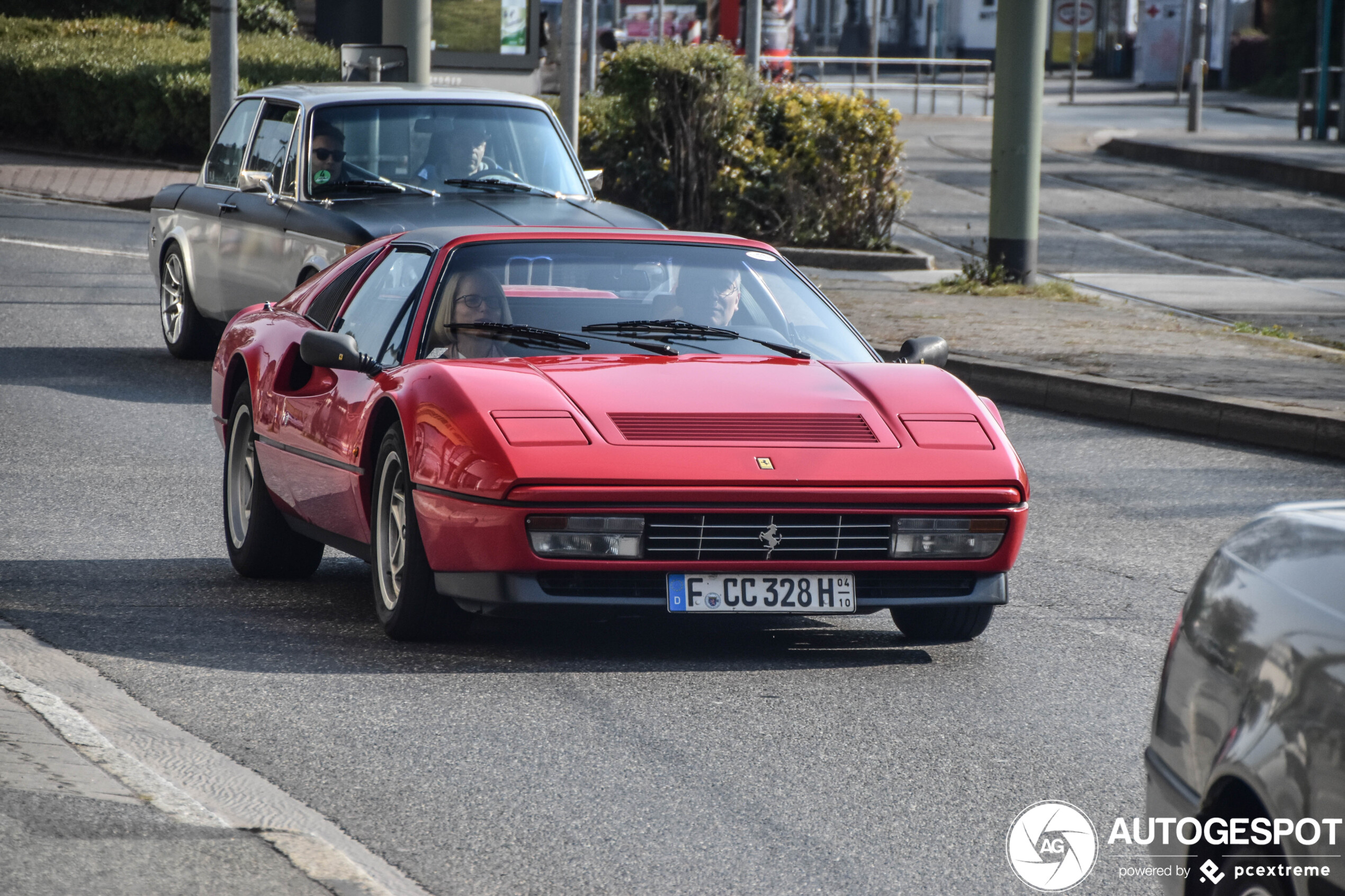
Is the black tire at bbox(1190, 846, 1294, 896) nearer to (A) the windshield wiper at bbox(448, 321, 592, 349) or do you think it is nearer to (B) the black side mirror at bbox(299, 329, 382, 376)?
(A) the windshield wiper at bbox(448, 321, 592, 349)

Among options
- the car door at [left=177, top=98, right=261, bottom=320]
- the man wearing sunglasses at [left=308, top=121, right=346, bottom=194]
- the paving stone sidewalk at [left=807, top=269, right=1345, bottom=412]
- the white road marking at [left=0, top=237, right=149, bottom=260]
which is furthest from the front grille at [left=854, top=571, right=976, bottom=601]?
the white road marking at [left=0, top=237, right=149, bottom=260]

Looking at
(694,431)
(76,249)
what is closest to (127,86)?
(76,249)

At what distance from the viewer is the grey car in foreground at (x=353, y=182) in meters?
12.1

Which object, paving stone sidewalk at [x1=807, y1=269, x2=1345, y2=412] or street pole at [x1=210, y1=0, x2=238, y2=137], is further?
street pole at [x1=210, y1=0, x2=238, y2=137]

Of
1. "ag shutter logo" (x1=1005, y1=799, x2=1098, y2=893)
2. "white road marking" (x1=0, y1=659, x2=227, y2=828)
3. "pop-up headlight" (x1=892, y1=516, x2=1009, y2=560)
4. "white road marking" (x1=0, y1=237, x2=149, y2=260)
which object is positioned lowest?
"ag shutter logo" (x1=1005, y1=799, x2=1098, y2=893)

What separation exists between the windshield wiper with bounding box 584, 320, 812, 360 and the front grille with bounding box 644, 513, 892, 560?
1015 millimetres

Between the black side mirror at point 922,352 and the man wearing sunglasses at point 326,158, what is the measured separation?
19.7 feet

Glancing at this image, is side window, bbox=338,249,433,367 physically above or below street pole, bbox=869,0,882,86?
below

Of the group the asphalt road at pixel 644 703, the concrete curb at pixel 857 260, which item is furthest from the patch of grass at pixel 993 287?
the asphalt road at pixel 644 703

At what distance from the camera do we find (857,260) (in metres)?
19.9

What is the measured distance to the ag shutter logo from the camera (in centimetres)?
443

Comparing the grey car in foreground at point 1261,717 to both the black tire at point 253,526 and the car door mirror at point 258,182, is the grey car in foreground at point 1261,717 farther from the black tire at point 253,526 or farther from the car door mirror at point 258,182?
the car door mirror at point 258,182

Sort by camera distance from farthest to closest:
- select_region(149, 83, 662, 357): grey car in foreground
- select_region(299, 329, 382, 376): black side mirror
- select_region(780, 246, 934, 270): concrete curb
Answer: select_region(780, 246, 934, 270): concrete curb < select_region(149, 83, 662, 357): grey car in foreground < select_region(299, 329, 382, 376): black side mirror

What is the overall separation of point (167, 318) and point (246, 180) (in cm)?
160
